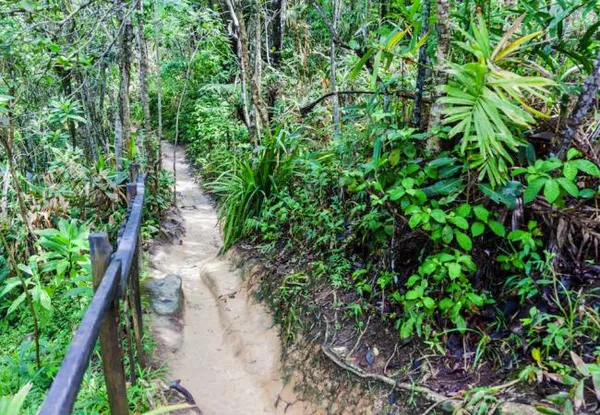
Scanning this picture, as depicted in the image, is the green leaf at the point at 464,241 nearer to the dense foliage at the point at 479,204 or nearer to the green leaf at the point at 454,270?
the dense foliage at the point at 479,204

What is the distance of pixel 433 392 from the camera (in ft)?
7.96

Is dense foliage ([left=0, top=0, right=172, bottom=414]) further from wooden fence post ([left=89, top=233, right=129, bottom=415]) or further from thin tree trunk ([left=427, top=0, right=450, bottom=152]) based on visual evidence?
thin tree trunk ([left=427, top=0, right=450, bottom=152])

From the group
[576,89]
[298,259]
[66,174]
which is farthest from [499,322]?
[66,174]

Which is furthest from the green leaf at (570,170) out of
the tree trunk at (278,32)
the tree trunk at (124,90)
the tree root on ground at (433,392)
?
the tree trunk at (278,32)

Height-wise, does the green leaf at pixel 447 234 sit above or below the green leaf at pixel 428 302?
above

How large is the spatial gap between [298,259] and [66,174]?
2.97 m

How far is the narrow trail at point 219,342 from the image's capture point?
307cm

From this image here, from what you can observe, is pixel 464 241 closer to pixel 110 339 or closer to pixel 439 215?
pixel 439 215

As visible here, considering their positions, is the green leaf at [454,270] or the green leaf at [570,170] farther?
the green leaf at [454,270]

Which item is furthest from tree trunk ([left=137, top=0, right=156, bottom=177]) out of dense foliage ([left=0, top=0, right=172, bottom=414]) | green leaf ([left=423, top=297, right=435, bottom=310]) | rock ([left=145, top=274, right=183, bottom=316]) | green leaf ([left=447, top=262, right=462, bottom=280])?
green leaf ([left=447, top=262, right=462, bottom=280])

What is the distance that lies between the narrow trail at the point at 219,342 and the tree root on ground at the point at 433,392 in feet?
1.33

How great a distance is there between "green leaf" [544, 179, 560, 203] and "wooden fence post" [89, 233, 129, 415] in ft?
7.20

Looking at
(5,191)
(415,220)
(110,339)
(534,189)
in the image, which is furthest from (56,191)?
(534,189)

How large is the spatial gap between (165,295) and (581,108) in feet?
11.7
